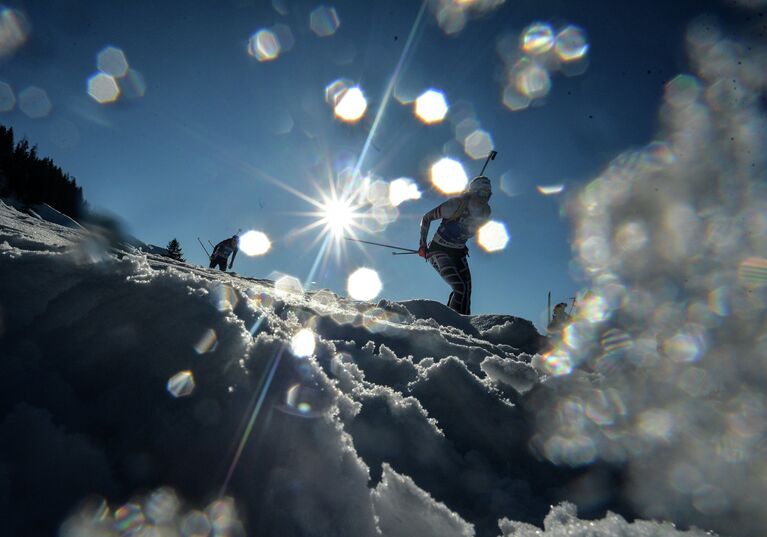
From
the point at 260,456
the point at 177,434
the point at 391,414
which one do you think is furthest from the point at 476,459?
the point at 177,434

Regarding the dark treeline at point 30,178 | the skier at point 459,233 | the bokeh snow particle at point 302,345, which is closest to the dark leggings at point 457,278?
the skier at point 459,233

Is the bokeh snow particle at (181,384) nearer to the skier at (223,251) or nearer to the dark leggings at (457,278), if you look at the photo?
the dark leggings at (457,278)

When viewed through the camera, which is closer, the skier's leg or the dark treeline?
the skier's leg

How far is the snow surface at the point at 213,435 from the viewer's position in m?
0.80

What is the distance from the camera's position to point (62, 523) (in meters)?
0.71

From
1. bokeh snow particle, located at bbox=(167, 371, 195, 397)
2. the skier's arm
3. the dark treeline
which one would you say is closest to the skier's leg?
the skier's arm

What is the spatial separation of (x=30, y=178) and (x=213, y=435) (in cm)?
5326

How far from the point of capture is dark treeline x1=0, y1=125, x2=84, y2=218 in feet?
121

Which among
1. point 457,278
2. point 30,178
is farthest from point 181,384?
point 30,178

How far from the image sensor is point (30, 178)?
38.9 m

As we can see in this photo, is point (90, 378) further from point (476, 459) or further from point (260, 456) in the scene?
point (476, 459)

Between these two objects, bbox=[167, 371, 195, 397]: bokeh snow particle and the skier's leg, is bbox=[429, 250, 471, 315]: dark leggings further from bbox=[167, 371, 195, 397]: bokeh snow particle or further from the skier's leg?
bbox=[167, 371, 195, 397]: bokeh snow particle

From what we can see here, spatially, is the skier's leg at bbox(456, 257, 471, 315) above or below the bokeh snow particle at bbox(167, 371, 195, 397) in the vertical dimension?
above

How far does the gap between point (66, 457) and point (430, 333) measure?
2.50 meters
